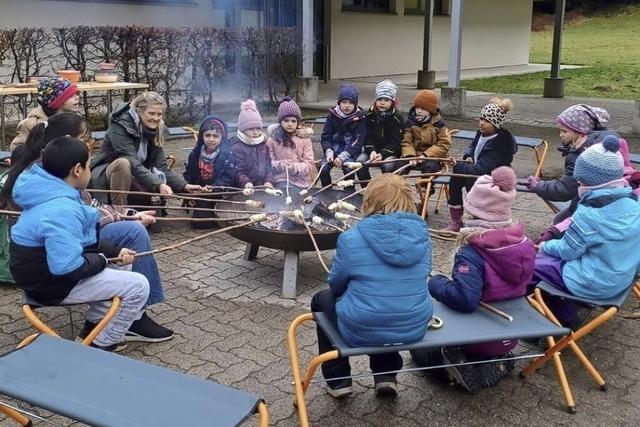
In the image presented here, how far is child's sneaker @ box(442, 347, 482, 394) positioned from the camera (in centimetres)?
328

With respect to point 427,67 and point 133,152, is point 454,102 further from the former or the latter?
point 133,152

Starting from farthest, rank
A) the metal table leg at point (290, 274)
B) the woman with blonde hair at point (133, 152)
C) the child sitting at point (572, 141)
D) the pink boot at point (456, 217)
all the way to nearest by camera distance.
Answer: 1. the pink boot at point (456, 217)
2. the woman with blonde hair at point (133, 152)
3. the child sitting at point (572, 141)
4. the metal table leg at point (290, 274)

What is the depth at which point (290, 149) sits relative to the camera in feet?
19.4

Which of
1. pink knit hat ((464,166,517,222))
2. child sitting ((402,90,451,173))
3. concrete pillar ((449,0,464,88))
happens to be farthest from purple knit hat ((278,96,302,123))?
concrete pillar ((449,0,464,88))

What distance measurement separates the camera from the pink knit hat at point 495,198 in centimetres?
315

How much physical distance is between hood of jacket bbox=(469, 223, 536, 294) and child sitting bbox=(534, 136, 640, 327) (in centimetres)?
42

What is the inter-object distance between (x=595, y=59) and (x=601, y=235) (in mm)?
28047

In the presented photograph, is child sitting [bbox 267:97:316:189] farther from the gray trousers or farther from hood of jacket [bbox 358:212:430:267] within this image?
hood of jacket [bbox 358:212:430:267]

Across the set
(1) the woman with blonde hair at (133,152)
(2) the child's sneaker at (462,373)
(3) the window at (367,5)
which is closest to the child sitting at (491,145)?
(1) the woman with blonde hair at (133,152)

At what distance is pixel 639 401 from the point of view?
3.28 metres

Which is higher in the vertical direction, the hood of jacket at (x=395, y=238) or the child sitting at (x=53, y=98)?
the child sitting at (x=53, y=98)

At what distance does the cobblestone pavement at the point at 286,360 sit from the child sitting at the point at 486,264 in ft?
0.66

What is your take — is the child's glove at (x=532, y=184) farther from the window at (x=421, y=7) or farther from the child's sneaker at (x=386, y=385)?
the window at (x=421, y=7)

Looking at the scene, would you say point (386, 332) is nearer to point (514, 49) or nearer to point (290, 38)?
point (290, 38)
